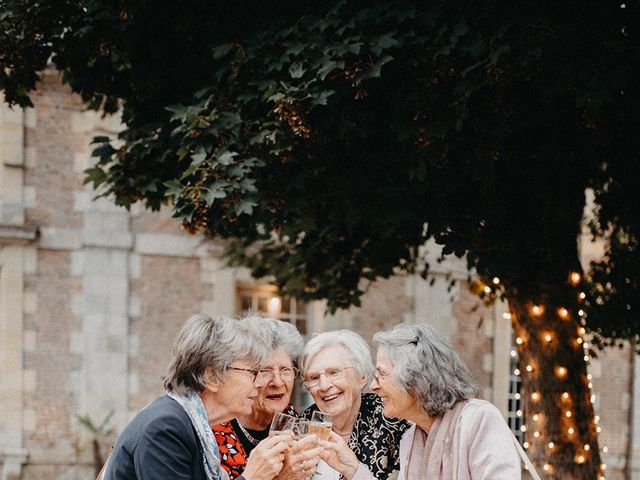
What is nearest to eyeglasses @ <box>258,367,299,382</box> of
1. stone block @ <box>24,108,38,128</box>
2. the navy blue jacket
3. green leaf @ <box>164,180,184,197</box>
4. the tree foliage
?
the navy blue jacket

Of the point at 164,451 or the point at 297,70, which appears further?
the point at 297,70

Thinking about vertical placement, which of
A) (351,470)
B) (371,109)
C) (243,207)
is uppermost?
(371,109)

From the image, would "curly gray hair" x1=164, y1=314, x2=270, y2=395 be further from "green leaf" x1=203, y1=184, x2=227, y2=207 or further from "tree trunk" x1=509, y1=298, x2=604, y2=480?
"tree trunk" x1=509, y1=298, x2=604, y2=480

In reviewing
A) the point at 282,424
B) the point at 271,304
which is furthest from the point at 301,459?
the point at 271,304

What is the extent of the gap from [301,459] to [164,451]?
55 centimetres

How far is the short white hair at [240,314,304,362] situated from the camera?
3859 mm

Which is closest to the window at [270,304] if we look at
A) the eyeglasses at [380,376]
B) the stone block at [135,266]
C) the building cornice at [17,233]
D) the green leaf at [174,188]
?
the stone block at [135,266]

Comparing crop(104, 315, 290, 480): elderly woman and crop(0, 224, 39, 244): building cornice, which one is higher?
crop(0, 224, 39, 244): building cornice

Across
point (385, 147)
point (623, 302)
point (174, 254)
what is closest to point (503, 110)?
point (385, 147)

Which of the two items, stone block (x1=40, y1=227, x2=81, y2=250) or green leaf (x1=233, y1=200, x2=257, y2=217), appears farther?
stone block (x1=40, y1=227, x2=81, y2=250)

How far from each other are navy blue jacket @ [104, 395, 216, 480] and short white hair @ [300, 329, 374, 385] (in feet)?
3.68

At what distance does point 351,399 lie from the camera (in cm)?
393

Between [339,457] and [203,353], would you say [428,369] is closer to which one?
[339,457]

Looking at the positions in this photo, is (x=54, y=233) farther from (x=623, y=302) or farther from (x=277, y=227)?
(x=623, y=302)
